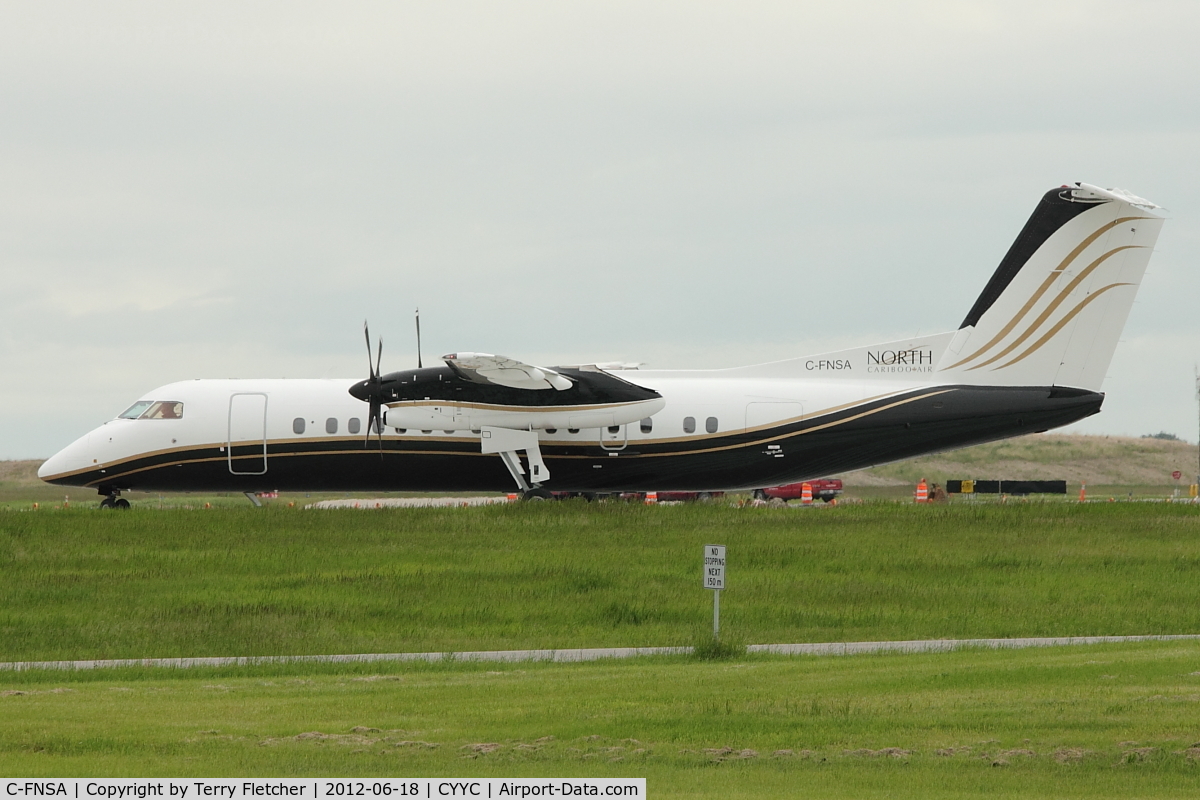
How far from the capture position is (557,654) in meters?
21.6

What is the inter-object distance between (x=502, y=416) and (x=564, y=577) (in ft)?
23.2

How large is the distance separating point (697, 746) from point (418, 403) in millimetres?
20872

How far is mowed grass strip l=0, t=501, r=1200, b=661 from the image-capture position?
2439 centimetres

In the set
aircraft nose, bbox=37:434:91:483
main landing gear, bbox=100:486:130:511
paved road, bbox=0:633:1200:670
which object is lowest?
paved road, bbox=0:633:1200:670

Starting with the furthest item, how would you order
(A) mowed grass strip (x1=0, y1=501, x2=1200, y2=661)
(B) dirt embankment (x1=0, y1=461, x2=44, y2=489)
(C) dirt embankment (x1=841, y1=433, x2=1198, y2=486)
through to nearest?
(B) dirt embankment (x1=0, y1=461, x2=44, y2=489), (C) dirt embankment (x1=841, y1=433, x2=1198, y2=486), (A) mowed grass strip (x1=0, y1=501, x2=1200, y2=661)

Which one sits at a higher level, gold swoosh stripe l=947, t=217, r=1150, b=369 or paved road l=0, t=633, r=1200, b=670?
gold swoosh stripe l=947, t=217, r=1150, b=369

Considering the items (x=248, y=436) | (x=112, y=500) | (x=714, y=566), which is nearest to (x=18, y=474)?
(x=112, y=500)

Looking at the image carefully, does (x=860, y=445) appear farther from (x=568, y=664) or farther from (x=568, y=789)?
(x=568, y=789)

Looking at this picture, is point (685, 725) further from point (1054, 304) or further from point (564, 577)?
point (1054, 304)

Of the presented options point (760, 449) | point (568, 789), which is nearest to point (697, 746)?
point (568, 789)

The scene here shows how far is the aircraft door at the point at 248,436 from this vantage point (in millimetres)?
34844

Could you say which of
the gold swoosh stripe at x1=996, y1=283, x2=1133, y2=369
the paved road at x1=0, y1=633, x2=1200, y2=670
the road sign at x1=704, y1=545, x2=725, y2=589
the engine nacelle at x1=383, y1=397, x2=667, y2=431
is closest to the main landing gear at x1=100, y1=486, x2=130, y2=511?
the engine nacelle at x1=383, y1=397, x2=667, y2=431

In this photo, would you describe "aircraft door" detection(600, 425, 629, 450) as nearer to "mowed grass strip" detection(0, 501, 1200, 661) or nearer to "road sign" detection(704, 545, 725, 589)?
"mowed grass strip" detection(0, 501, 1200, 661)

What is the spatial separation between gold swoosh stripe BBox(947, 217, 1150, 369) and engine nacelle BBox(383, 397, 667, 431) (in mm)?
7894
